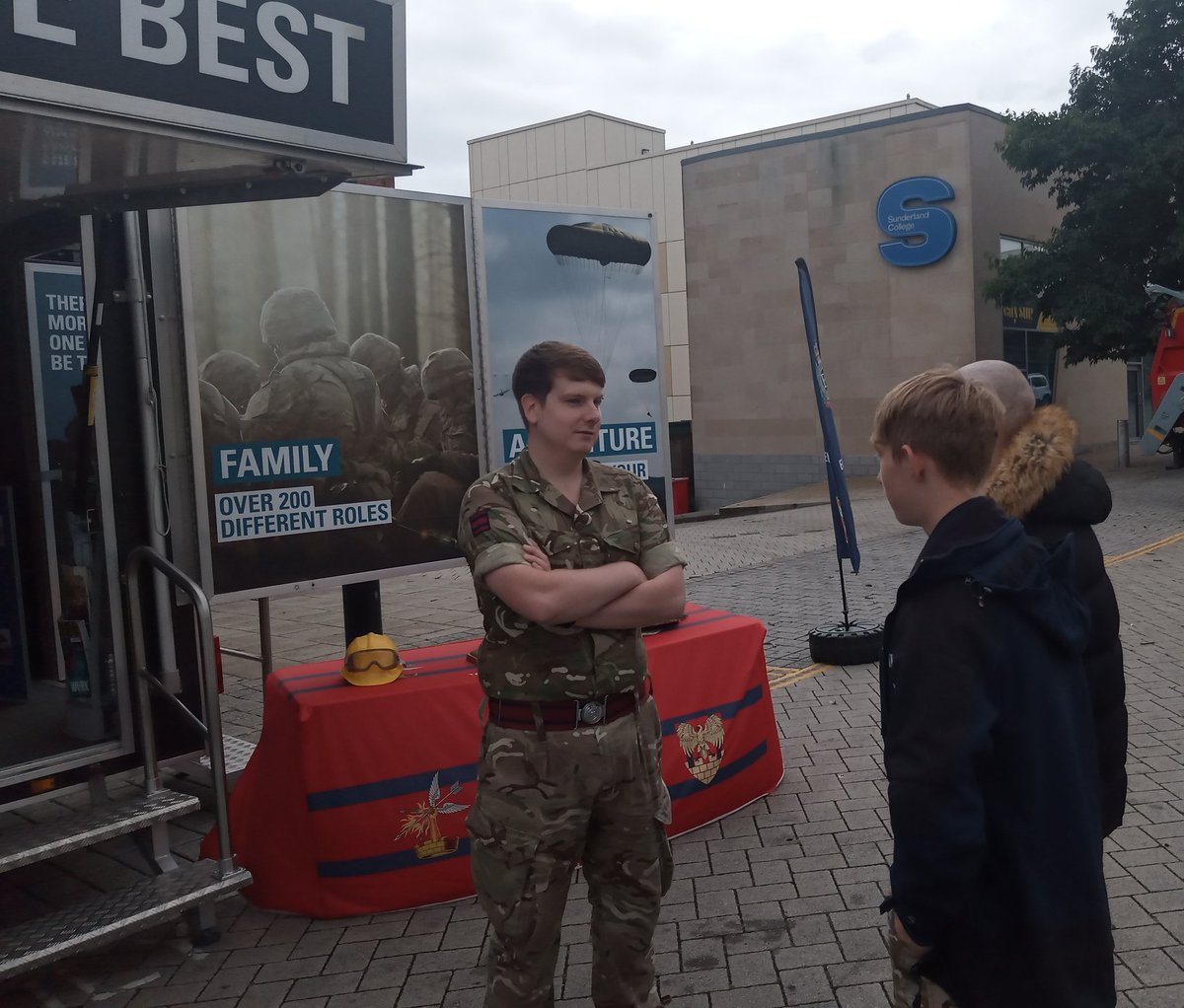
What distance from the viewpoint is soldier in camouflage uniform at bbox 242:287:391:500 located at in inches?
191

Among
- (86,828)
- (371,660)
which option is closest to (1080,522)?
(371,660)

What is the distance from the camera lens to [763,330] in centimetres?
2514

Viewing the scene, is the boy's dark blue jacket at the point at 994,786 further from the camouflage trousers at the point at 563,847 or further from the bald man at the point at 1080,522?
the camouflage trousers at the point at 563,847

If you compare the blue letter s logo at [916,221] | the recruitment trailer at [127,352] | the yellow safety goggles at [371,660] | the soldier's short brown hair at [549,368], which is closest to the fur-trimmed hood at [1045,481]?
the soldier's short brown hair at [549,368]

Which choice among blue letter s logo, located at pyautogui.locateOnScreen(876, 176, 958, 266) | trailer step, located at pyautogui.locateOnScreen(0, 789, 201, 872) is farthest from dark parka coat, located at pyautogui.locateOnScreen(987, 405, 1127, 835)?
blue letter s logo, located at pyautogui.locateOnScreen(876, 176, 958, 266)

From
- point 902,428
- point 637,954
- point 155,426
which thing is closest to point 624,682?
point 637,954

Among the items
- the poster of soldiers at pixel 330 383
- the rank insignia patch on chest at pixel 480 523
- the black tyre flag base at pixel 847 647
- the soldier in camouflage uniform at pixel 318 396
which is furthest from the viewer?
the black tyre flag base at pixel 847 647

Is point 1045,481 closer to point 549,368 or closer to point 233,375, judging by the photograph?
point 549,368

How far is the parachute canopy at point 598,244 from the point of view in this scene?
236 inches

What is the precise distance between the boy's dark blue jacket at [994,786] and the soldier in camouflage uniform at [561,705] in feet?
3.19

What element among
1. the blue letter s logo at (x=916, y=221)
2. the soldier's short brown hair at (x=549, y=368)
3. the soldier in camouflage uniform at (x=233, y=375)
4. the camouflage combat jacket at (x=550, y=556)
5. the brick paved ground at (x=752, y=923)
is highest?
the blue letter s logo at (x=916, y=221)

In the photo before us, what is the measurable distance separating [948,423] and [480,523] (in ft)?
3.95

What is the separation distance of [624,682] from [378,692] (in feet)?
4.83

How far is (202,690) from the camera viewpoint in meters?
3.97
